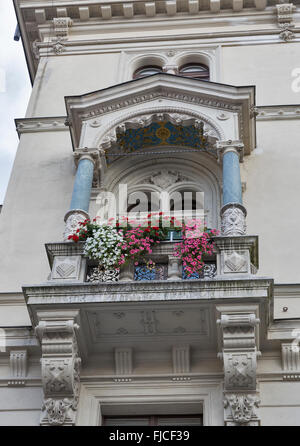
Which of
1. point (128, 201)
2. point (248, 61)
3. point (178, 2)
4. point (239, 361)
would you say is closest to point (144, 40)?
point (178, 2)

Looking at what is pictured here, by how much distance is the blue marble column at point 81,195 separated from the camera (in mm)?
13422

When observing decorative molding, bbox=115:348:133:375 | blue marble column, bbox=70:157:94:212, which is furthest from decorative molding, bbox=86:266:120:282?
blue marble column, bbox=70:157:94:212

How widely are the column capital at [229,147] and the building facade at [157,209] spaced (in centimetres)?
7

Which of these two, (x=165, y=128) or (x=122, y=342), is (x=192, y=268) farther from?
(x=165, y=128)

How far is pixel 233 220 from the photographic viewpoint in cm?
1297

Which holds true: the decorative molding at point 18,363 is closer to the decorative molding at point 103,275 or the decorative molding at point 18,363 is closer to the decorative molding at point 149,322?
the decorative molding at point 103,275

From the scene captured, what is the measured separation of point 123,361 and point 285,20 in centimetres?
1142

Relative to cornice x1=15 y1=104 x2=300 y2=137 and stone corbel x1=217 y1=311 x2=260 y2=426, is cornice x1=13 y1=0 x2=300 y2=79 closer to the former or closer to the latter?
cornice x1=15 y1=104 x2=300 y2=137

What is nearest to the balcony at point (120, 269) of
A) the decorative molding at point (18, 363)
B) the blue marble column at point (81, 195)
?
the blue marble column at point (81, 195)

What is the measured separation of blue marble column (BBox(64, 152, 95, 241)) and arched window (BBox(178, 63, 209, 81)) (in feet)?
17.6

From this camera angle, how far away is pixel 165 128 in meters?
16.1

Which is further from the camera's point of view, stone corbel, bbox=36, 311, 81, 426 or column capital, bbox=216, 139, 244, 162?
column capital, bbox=216, 139, 244, 162

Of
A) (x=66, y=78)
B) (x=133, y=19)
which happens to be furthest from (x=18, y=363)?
(x=133, y=19)

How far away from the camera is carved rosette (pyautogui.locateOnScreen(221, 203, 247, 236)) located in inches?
503
